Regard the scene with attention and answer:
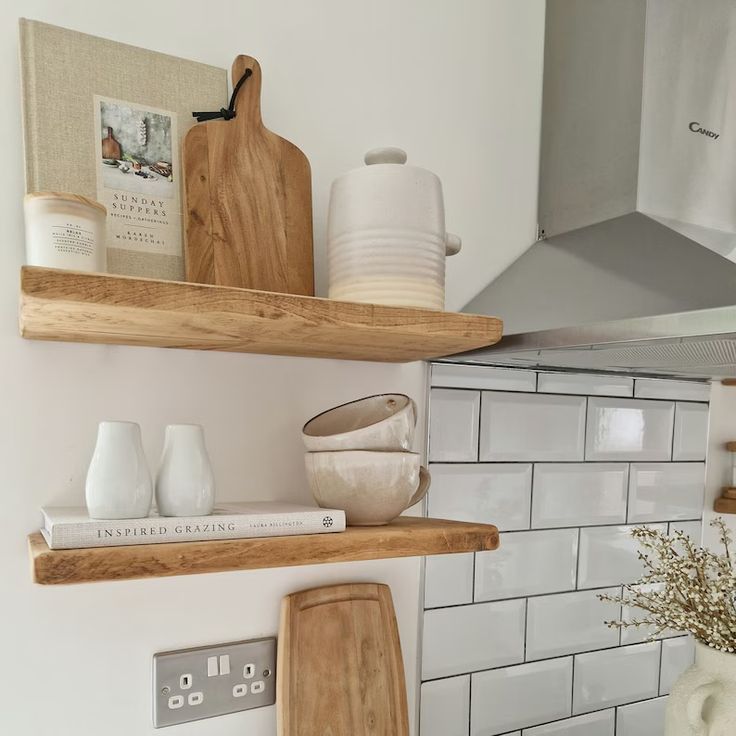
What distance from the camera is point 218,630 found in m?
0.95

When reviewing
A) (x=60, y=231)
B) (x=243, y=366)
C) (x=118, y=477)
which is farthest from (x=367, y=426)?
(x=60, y=231)

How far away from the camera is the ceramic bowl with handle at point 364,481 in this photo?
0.85m

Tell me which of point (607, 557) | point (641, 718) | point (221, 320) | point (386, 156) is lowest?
point (641, 718)

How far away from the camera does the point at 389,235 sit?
0.85 metres

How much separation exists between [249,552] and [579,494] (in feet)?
2.56

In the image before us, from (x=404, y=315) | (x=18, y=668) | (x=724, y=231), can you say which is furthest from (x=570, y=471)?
(x=18, y=668)

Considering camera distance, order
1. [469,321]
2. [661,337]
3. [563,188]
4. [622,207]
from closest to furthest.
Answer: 1. [661,337]
2. [469,321]
3. [622,207]
4. [563,188]

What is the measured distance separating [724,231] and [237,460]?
2.79 ft

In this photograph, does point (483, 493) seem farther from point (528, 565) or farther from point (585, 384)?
point (585, 384)

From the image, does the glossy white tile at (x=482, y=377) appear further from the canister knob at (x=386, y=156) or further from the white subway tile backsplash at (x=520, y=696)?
the white subway tile backsplash at (x=520, y=696)

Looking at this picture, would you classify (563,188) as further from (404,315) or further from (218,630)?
(218,630)

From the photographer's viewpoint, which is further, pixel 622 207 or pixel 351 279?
pixel 622 207

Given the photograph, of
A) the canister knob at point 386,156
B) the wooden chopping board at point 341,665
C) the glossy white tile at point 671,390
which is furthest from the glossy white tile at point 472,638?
the canister knob at point 386,156

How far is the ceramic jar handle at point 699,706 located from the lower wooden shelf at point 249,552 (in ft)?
1.16
